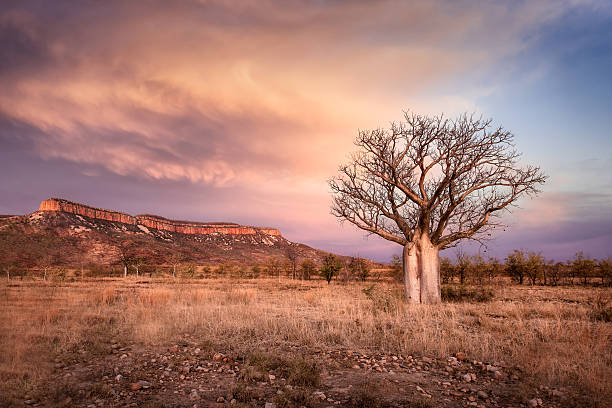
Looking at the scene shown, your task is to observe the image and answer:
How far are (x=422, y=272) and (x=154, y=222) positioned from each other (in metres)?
102

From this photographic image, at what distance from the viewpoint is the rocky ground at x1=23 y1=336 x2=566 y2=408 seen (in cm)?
395

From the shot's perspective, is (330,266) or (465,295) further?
(330,266)

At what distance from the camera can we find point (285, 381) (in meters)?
4.62

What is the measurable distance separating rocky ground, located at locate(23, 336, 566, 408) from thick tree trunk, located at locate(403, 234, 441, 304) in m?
6.95

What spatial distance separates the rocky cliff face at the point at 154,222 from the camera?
7400cm

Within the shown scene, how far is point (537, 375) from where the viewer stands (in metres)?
4.61

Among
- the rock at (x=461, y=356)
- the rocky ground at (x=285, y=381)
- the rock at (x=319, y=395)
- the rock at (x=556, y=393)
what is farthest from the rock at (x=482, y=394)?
the rock at (x=319, y=395)

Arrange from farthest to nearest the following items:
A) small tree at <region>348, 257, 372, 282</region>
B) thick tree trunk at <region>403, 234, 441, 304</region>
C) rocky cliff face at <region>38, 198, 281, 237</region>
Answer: rocky cliff face at <region>38, 198, 281, 237</region>, small tree at <region>348, 257, 372, 282</region>, thick tree trunk at <region>403, 234, 441, 304</region>

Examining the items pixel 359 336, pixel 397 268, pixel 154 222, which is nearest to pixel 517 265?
Result: pixel 397 268

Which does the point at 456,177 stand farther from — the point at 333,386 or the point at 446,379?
the point at 333,386

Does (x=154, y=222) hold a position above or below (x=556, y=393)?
above

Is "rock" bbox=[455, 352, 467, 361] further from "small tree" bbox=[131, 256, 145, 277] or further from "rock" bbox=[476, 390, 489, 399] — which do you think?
"small tree" bbox=[131, 256, 145, 277]

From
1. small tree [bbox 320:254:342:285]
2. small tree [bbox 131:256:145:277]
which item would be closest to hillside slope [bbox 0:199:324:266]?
small tree [bbox 131:256:145:277]

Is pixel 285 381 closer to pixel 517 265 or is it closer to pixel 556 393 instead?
pixel 556 393
